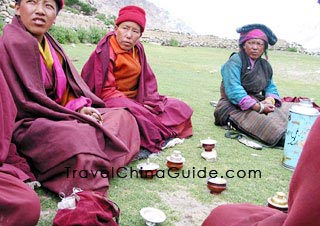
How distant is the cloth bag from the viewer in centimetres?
221

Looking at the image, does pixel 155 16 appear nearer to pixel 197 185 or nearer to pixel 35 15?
pixel 35 15

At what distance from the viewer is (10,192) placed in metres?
2.32

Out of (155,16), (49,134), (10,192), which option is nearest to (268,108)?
(49,134)

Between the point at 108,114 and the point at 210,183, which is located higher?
the point at 108,114

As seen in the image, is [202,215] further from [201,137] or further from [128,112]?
[201,137]

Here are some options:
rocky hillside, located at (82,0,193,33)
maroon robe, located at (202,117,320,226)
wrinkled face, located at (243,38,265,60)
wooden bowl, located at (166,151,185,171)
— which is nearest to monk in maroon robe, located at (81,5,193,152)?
wooden bowl, located at (166,151,185,171)

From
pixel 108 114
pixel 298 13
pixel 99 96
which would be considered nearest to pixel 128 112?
pixel 108 114

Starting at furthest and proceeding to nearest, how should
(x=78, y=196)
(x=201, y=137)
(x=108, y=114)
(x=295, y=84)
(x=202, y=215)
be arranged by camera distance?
(x=295, y=84)
(x=201, y=137)
(x=108, y=114)
(x=202, y=215)
(x=78, y=196)

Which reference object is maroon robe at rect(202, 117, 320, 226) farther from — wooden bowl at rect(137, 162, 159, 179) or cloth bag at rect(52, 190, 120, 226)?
wooden bowl at rect(137, 162, 159, 179)

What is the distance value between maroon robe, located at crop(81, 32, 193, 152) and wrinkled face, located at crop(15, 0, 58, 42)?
1.03 m

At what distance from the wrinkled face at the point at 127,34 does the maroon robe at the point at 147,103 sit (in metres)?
0.15

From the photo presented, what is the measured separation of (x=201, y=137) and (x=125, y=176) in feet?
5.08

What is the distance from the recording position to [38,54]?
10.5 feet

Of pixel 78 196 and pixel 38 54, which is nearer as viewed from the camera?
pixel 78 196
